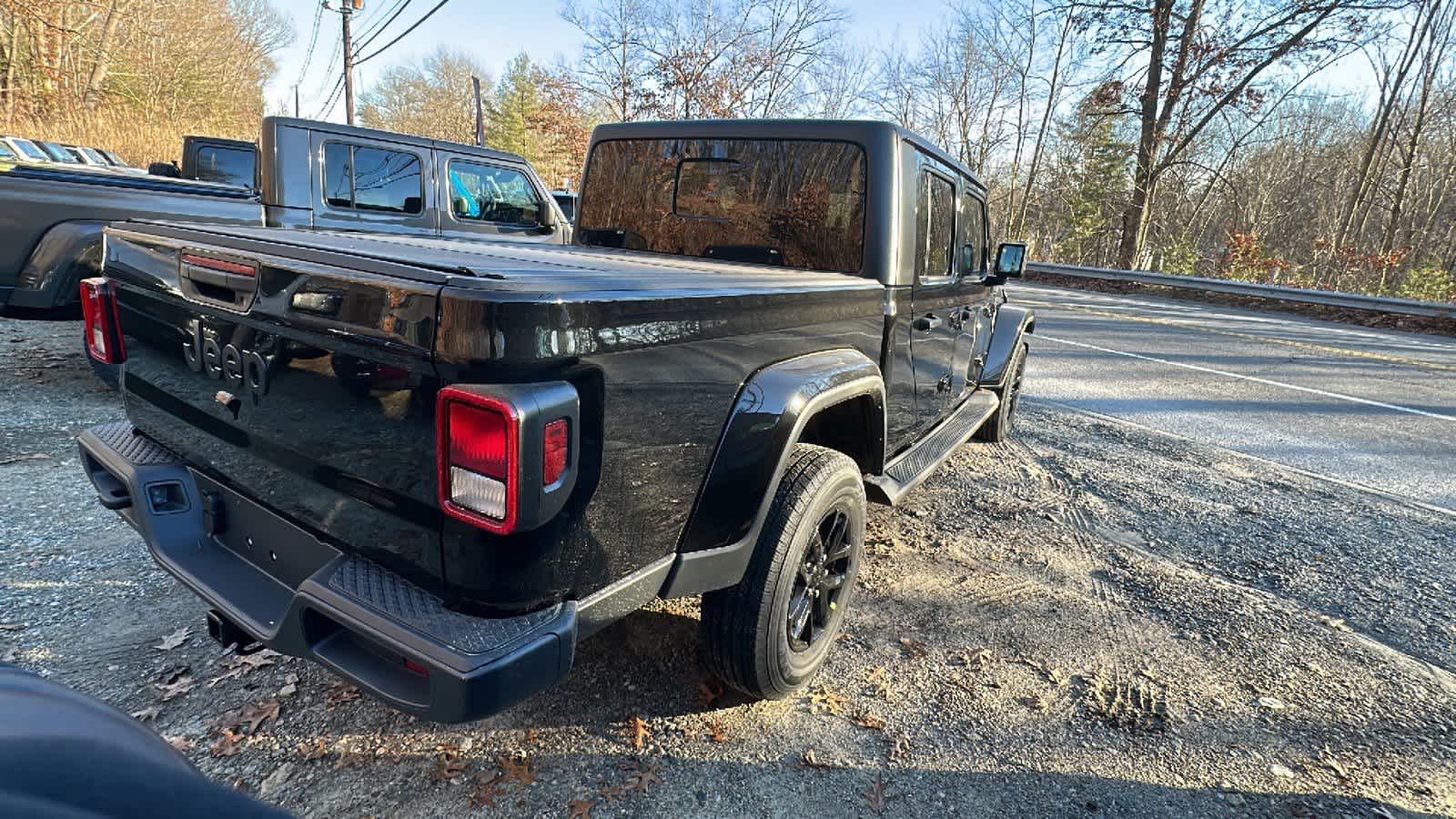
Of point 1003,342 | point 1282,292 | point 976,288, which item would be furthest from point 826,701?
point 1282,292

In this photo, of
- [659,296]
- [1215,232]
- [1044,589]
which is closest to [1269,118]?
[1215,232]

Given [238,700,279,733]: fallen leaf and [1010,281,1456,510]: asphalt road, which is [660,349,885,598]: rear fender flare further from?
[1010,281,1456,510]: asphalt road

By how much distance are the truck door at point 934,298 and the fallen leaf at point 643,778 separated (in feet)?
6.70

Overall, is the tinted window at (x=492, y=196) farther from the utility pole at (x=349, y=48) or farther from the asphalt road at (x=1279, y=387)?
the utility pole at (x=349, y=48)

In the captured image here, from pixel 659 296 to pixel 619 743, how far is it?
143 centimetres

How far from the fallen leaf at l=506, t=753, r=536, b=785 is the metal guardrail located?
51.8ft

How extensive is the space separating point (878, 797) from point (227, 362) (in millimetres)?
2197

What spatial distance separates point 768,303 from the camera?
213 cm

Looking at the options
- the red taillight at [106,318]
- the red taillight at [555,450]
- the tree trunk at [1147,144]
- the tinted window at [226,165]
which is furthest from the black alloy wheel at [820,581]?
the tree trunk at [1147,144]

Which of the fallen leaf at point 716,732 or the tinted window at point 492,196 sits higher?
the tinted window at point 492,196

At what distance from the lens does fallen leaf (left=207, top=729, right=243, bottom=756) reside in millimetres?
2117

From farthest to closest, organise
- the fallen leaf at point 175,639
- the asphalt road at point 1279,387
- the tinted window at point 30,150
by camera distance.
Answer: the tinted window at point 30,150, the asphalt road at point 1279,387, the fallen leaf at point 175,639

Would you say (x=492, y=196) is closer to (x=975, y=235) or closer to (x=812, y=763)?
(x=975, y=235)

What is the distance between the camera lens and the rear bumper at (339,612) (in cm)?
149
